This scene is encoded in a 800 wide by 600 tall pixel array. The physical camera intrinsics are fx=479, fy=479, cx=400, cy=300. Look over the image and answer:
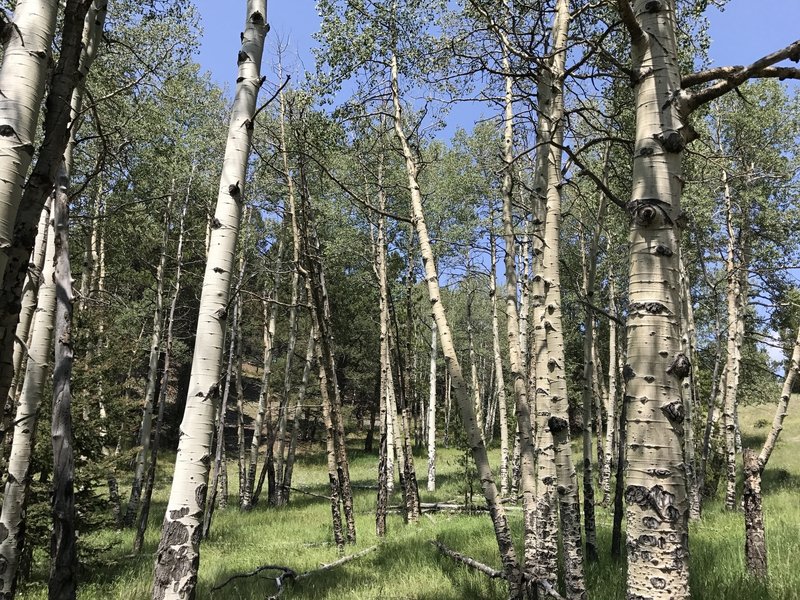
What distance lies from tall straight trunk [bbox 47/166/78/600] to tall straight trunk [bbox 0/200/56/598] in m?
0.40

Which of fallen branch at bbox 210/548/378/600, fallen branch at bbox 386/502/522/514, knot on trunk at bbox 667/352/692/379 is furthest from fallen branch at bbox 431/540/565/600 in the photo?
fallen branch at bbox 386/502/522/514

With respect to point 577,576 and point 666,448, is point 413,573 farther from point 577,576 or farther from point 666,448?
point 666,448

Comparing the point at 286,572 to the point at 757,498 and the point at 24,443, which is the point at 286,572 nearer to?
the point at 24,443

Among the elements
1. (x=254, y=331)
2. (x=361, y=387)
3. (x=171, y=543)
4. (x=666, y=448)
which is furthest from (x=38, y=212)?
(x=361, y=387)

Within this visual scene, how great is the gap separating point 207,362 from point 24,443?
221 cm

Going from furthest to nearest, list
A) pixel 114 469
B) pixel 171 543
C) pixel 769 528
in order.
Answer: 1. pixel 114 469
2. pixel 769 528
3. pixel 171 543

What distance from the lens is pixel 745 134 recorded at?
14078 millimetres

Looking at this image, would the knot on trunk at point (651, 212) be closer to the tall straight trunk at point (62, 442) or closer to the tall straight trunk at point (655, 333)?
the tall straight trunk at point (655, 333)

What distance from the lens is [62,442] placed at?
3.32 metres

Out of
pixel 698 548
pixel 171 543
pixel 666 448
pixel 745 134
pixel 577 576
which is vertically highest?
pixel 745 134

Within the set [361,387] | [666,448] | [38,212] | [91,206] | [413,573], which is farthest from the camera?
[361,387]

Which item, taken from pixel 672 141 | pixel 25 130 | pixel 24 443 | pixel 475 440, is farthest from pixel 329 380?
pixel 672 141

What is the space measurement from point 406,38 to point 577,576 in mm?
7195

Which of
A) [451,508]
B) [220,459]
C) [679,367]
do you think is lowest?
[451,508]
